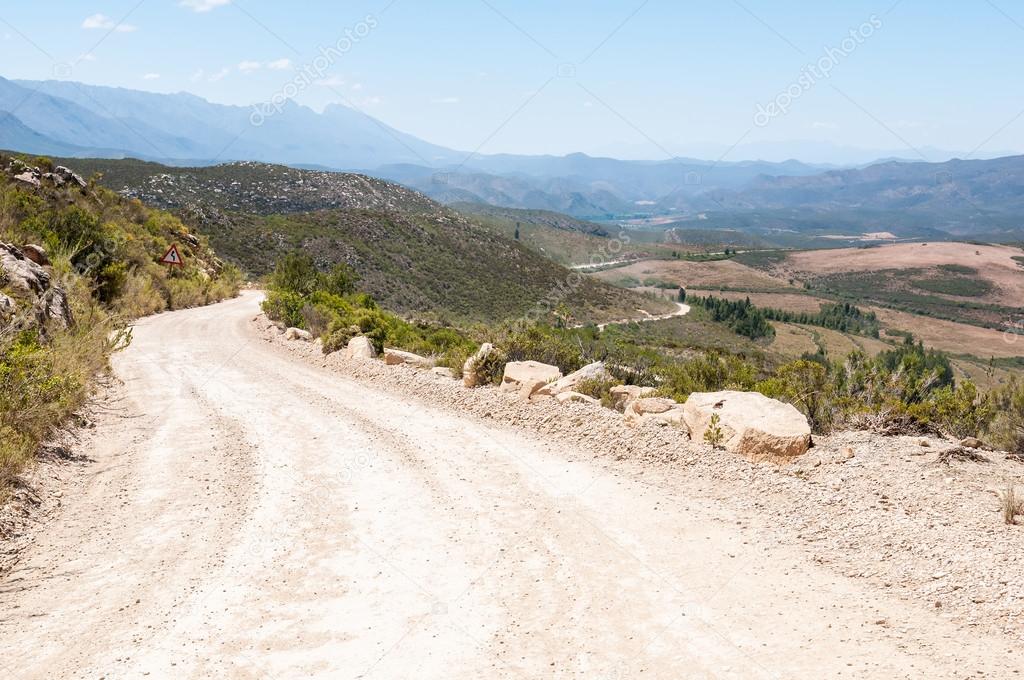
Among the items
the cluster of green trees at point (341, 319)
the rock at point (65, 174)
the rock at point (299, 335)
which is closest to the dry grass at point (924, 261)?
the cluster of green trees at point (341, 319)

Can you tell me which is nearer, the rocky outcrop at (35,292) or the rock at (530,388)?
the rocky outcrop at (35,292)

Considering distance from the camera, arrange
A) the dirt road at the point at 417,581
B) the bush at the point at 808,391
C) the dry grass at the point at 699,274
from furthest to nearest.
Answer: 1. the dry grass at the point at 699,274
2. the bush at the point at 808,391
3. the dirt road at the point at 417,581

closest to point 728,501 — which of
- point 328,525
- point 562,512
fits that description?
point 562,512

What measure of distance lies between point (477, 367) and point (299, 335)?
8032 millimetres

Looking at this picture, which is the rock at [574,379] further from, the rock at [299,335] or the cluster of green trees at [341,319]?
the rock at [299,335]

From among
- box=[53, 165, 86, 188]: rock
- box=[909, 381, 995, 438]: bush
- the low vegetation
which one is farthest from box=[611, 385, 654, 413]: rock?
box=[53, 165, 86, 188]: rock

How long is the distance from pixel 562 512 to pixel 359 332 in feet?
35.2

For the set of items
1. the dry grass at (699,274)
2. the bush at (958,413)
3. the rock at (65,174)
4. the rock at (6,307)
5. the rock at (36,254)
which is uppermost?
the dry grass at (699,274)

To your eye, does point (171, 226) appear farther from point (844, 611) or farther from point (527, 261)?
point (527, 261)

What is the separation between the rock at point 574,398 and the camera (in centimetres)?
1036

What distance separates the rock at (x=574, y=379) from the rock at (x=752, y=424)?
231 cm

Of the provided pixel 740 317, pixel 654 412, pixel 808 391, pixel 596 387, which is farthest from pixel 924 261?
pixel 654 412

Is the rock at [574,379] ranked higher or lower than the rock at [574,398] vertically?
higher

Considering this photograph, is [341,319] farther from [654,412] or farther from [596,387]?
[654,412]
